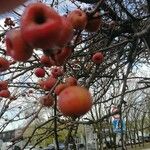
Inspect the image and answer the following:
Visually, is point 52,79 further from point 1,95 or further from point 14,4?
point 14,4

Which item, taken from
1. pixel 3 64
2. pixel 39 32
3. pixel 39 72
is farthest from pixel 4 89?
pixel 39 32

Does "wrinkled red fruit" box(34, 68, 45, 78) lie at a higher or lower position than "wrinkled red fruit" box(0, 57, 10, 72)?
higher

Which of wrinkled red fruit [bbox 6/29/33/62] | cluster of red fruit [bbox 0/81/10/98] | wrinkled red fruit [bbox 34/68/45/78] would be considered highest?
wrinkled red fruit [bbox 34/68/45/78]

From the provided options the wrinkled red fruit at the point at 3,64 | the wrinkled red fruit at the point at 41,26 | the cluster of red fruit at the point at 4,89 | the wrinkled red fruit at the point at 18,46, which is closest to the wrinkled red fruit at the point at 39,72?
the cluster of red fruit at the point at 4,89

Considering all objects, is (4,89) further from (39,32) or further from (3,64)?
(39,32)

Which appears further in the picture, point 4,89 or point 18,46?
point 4,89

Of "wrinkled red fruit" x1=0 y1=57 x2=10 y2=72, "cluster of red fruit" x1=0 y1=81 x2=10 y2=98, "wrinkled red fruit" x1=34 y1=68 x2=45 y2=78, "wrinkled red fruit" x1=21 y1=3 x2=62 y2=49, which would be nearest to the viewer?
"wrinkled red fruit" x1=21 y1=3 x2=62 y2=49

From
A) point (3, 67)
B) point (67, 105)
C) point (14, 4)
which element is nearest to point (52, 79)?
point (3, 67)

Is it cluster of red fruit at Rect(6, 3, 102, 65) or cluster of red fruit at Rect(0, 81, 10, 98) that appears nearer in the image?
cluster of red fruit at Rect(6, 3, 102, 65)

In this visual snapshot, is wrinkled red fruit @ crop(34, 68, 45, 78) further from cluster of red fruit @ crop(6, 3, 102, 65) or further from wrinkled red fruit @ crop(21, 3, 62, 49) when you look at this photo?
wrinkled red fruit @ crop(21, 3, 62, 49)

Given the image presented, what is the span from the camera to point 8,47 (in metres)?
1.18

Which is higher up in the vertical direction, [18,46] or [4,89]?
[4,89]

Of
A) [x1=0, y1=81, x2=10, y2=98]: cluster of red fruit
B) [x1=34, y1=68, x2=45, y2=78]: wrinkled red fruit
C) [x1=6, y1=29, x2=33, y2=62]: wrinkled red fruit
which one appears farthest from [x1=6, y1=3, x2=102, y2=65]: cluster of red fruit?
[x1=34, y1=68, x2=45, y2=78]: wrinkled red fruit

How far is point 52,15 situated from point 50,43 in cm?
7
